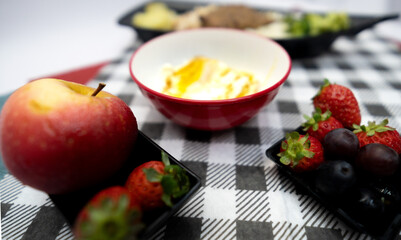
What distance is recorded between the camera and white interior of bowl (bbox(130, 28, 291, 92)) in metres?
0.80

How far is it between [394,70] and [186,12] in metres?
1.07

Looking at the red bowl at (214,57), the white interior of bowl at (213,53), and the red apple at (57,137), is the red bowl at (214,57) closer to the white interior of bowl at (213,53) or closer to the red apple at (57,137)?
the white interior of bowl at (213,53)

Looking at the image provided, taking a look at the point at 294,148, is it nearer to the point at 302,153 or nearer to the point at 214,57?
the point at 302,153

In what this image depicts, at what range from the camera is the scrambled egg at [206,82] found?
2.46 ft

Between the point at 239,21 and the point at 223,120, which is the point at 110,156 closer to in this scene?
the point at 223,120

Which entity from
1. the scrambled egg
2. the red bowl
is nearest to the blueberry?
the red bowl

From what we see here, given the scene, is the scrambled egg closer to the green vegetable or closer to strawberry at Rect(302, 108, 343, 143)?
strawberry at Rect(302, 108, 343, 143)

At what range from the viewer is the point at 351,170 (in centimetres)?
47

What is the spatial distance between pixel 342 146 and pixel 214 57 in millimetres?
574

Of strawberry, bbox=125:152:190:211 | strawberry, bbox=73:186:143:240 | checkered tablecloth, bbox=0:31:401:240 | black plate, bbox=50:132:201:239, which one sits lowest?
checkered tablecloth, bbox=0:31:401:240

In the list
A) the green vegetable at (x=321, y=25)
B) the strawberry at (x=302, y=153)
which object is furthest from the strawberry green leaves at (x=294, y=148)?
the green vegetable at (x=321, y=25)

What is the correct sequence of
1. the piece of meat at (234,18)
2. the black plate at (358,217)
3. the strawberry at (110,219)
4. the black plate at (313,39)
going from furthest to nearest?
the piece of meat at (234,18) < the black plate at (313,39) < the black plate at (358,217) < the strawberry at (110,219)

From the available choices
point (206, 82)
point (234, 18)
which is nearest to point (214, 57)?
point (206, 82)

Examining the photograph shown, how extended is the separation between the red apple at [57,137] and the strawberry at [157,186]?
72mm
